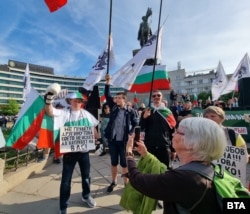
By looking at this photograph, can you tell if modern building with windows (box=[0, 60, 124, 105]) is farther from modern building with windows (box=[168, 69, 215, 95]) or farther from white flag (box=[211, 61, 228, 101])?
white flag (box=[211, 61, 228, 101])

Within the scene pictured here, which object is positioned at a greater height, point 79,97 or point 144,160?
point 79,97

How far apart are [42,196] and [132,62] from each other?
3.30 meters

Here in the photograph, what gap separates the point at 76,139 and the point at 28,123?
776mm

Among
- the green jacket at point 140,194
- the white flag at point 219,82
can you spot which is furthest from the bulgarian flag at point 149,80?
the white flag at point 219,82

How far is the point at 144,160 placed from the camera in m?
2.25

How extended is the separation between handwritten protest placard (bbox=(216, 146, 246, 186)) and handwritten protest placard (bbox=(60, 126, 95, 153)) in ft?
6.74

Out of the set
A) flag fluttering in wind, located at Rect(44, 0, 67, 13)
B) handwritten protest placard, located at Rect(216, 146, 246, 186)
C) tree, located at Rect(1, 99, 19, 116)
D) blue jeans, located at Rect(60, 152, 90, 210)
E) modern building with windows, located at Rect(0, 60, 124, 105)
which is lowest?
blue jeans, located at Rect(60, 152, 90, 210)

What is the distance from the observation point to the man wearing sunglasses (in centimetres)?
391

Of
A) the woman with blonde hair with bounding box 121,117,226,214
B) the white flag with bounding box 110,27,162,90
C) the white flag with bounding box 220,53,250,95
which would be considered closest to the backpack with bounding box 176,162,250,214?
the woman with blonde hair with bounding box 121,117,226,214

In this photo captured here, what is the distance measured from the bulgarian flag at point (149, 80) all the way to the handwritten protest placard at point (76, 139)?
1.94m

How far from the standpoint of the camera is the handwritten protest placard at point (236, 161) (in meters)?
2.94

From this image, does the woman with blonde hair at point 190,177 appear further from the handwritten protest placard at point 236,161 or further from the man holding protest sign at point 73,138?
the man holding protest sign at point 73,138

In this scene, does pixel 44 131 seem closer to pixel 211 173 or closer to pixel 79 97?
pixel 79 97

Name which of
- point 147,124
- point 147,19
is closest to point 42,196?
point 147,124
